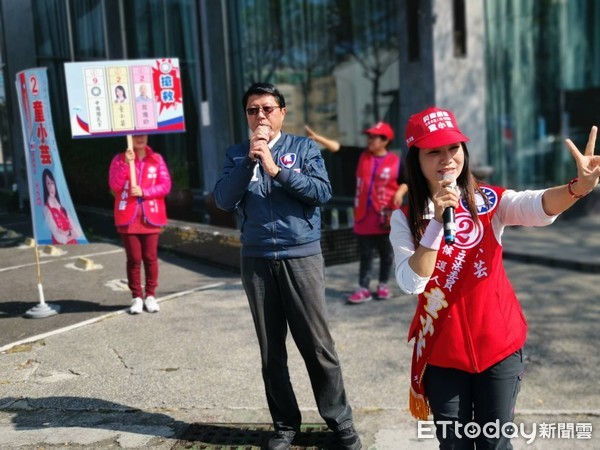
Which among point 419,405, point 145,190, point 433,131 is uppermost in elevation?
point 433,131

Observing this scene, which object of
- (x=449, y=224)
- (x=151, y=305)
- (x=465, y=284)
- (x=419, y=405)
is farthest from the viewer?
(x=151, y=305)

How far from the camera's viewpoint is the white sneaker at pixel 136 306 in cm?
584

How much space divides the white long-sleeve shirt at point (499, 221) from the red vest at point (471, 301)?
0.08 metres

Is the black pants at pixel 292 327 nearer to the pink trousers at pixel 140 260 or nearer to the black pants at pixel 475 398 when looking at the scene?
the black pants at pixel 475 398

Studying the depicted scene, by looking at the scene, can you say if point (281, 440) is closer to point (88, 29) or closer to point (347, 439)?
point (347, 439)

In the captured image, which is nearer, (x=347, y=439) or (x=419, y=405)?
(x=419, y=405)

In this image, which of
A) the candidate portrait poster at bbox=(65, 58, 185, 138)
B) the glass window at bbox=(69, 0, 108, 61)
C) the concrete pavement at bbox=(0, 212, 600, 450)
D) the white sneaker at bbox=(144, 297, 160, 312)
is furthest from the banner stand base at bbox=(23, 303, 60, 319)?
the glass window at bbox=(69, 0, 108, 61)

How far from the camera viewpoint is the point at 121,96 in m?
5.54

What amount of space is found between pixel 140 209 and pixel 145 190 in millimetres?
175

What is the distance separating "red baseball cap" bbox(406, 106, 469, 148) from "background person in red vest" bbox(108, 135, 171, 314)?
12.0 ft

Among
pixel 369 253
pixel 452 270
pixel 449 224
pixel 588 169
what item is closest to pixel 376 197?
pixel 369 253

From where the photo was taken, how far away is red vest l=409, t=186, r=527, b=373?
8.36 feet

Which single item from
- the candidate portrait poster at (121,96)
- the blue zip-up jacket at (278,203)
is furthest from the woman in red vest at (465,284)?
the candidate portrait poster at (121,96)

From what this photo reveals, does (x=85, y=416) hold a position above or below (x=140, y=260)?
below
